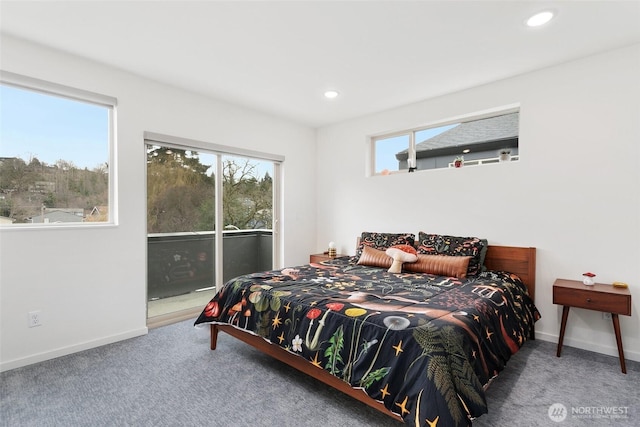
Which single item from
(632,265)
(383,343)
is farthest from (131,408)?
(632,265)

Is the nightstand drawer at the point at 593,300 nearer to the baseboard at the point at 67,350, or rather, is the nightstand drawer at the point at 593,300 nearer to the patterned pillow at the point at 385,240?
the patterned pillow at the point at 385,240

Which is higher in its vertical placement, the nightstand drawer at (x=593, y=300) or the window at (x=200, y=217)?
the window at (x=200, y=217)

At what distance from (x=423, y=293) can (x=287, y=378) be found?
1.15m

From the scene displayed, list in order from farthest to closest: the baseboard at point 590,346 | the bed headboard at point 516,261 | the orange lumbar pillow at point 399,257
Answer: the orange lumbar pillow at point 399,257 → the bed headboard at point 516,261 → the baseboard at point 590,346

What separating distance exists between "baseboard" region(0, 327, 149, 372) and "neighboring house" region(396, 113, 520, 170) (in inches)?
141

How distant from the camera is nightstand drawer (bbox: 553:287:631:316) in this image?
2.25m

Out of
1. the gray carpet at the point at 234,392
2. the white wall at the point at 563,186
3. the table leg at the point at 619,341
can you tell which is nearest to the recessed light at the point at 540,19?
the white wall at the point at 563,186

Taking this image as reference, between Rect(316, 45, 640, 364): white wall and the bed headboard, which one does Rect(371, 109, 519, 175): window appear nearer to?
Rect(316, 45, 640, 364): white wall

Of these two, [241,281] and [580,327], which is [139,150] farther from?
[580,327]

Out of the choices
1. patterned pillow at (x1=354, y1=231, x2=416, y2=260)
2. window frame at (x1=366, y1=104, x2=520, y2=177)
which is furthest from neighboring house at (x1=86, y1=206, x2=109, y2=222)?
window frame at (x1=366, y1=104, x2=520, y2=177)

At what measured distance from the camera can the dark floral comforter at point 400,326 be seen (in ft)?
4.77

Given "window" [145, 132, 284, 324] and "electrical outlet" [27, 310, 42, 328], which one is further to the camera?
"window" [145, 132, 284, 324]

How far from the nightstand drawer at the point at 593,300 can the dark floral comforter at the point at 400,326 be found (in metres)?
0.28

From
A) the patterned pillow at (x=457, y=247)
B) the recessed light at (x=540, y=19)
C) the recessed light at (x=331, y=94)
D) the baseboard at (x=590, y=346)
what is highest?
the recessed light at (x=540, y=19)
